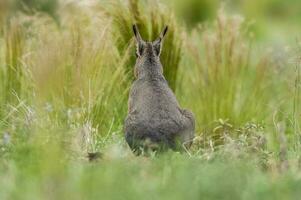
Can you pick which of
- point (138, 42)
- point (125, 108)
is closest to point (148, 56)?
point (138, 42)

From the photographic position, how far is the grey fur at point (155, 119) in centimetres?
759

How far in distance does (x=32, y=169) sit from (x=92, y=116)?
3.22 meters

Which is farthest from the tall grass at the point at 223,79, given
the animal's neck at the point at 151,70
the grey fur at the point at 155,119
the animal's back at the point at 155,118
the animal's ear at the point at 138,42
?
the animal's back at the point at 155,118

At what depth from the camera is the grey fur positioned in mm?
7586

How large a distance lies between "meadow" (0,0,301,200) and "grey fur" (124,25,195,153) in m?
0.19

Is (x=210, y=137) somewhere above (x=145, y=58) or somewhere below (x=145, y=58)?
below

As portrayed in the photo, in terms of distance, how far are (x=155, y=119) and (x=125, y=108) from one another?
7.10ft

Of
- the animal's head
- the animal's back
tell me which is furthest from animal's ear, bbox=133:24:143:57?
the animal's back

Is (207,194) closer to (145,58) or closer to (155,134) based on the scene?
(155,134)

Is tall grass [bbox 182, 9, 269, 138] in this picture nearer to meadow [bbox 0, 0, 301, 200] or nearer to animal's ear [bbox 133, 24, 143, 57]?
meadow [bbox 0, 0, 301, 200]

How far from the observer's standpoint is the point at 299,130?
833 centimetres

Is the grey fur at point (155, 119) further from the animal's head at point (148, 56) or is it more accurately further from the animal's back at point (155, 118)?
the animal's head at point (148, 56)

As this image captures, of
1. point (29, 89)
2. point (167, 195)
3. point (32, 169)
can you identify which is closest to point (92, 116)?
point (29, 89)

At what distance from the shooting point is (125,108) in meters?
9.79
